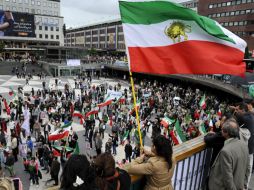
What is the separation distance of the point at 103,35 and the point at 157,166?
10169 centimetres

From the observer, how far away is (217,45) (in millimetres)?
4691

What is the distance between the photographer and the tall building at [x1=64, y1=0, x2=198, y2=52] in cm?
9044

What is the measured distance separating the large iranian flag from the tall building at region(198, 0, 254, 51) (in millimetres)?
47775

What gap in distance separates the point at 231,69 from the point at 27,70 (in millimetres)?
50735

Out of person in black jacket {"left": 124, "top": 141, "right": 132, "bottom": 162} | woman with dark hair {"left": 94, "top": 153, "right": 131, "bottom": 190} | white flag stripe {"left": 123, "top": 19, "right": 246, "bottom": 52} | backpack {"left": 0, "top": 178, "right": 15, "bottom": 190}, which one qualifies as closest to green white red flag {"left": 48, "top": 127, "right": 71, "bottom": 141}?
person in black jacket {"left": 124, "top": 141, "right": 132, "bottom": 162}

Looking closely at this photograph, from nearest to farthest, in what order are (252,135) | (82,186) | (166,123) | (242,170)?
(82,186), (242,170), (252,135), (166,123)

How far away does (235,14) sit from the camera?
52.7m

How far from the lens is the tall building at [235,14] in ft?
162

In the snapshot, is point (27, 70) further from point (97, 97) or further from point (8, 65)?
point (97, 97)

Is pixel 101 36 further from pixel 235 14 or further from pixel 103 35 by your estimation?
pixel 235 14

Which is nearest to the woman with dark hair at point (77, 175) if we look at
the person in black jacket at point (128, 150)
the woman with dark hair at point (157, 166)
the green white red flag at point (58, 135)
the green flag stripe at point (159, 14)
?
the woman with dark hair at point (157, 166)

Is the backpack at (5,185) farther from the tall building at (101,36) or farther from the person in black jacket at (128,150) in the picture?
the tall building at (101,36)

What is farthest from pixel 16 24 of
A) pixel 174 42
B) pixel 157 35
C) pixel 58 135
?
pixel 174 42

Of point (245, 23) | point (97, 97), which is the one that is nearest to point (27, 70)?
point (97, 97)
